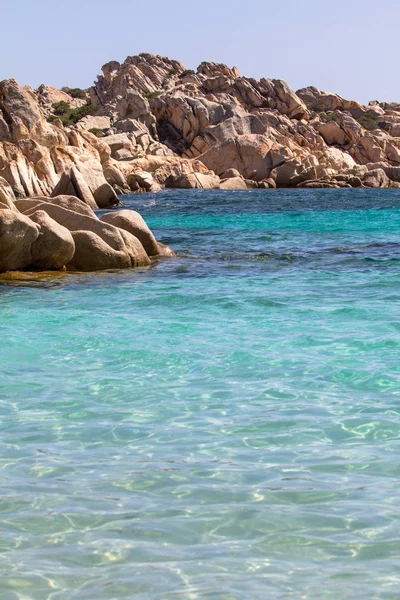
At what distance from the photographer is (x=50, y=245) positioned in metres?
15.2

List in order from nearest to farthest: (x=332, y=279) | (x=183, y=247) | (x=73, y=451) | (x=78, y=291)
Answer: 1. (x=73, y=451)
2. (x=78, y=291)
3. (x=332, y=279)
4. (x=183, y=247)

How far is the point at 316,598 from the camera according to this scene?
382 cm

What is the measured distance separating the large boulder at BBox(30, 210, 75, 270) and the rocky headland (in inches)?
0.8

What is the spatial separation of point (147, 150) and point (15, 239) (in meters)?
64.4

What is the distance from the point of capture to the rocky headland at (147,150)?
16.2 metres

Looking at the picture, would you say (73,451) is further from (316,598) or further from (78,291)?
(78,291)

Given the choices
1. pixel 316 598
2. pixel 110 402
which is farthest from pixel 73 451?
pixel 316 598

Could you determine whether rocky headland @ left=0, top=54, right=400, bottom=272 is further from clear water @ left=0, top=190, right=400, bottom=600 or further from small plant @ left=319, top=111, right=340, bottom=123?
clear water @ left=0, top=190, right=400, bottom=600

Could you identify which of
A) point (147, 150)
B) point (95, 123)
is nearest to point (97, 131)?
point (95, 123)

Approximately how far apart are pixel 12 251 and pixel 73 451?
9657 millimetres

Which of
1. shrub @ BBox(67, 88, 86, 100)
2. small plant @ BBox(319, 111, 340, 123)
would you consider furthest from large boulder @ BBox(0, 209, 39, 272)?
shrub @ BBox(67, 88, 86, 100)

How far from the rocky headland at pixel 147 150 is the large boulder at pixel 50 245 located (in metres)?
0.02

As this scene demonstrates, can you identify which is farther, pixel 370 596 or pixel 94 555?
pixel 94 555

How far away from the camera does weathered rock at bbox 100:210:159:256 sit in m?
17.5
